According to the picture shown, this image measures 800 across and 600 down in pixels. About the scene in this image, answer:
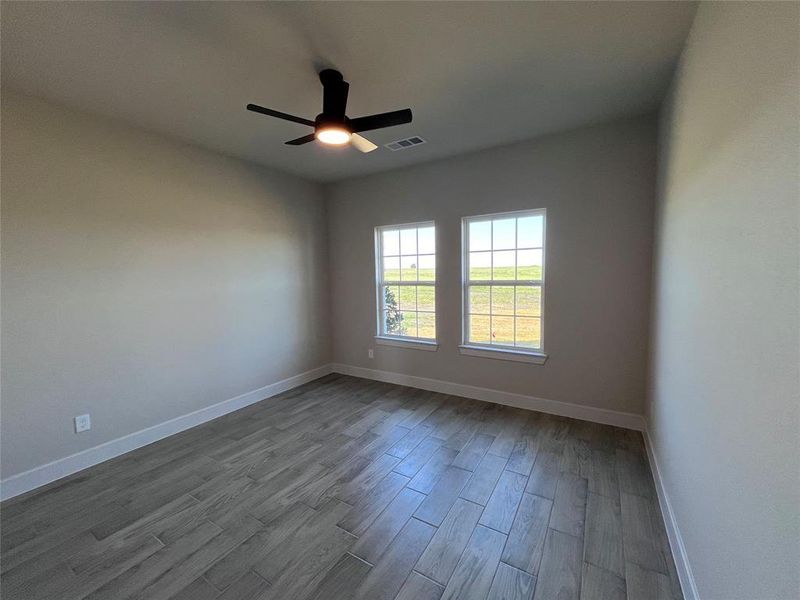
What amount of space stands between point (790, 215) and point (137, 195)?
12.6ft

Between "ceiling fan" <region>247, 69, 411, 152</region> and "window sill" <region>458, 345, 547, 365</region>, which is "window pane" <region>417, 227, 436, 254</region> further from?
"ceiling fan" <region>247, 69, 411, 152</region>

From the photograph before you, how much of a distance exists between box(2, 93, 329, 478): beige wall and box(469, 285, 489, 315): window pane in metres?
2.35

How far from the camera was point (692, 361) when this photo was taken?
1.49 meters

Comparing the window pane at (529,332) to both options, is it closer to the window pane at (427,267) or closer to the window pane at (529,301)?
the window pane at (529,301)

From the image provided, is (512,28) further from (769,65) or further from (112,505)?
(112,505)

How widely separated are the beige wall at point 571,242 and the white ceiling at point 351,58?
0.38 meters

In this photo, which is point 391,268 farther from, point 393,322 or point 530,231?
point 530,231

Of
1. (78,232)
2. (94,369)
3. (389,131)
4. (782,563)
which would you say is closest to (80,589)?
(94,369)

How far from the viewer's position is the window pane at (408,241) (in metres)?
4.03

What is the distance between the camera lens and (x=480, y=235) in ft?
11.6

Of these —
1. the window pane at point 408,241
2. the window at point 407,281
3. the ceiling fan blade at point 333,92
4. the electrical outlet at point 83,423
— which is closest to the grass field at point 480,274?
the window at point 407,281

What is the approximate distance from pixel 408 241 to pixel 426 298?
2.54 feet

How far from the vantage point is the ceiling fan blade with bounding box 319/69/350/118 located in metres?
1.99

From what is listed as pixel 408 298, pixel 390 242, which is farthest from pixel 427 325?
pixel 390 242
